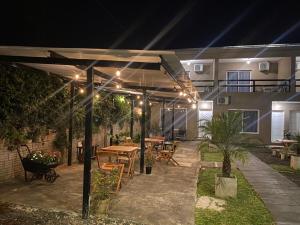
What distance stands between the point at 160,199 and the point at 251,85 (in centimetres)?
1659

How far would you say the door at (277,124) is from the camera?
21.5 meters

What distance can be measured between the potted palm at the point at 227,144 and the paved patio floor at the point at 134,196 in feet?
2.49

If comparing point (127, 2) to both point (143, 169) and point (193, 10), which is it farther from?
point (143, 169)

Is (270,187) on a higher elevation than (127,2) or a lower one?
lower

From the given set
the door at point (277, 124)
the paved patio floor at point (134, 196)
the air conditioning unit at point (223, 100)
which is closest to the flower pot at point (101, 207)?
the paved patio floor at point (134, 196)

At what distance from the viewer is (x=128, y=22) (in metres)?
12.2

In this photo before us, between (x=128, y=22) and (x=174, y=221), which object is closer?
(x=174, y=221)

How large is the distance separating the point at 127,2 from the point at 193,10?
2416mm

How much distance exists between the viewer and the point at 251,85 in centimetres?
2155

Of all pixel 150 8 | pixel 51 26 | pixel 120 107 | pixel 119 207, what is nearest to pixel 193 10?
pixel 150 8

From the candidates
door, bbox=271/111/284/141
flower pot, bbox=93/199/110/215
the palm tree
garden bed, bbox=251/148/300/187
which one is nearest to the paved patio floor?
flower pot, bbox=93/199/110/215

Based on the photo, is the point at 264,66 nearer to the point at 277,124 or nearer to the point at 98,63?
the point at 277,124

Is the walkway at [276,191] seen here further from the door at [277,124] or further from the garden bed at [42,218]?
the door at [277,124]

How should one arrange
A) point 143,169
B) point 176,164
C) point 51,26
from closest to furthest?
point 51,26 → point 143,169 → point 176,164
